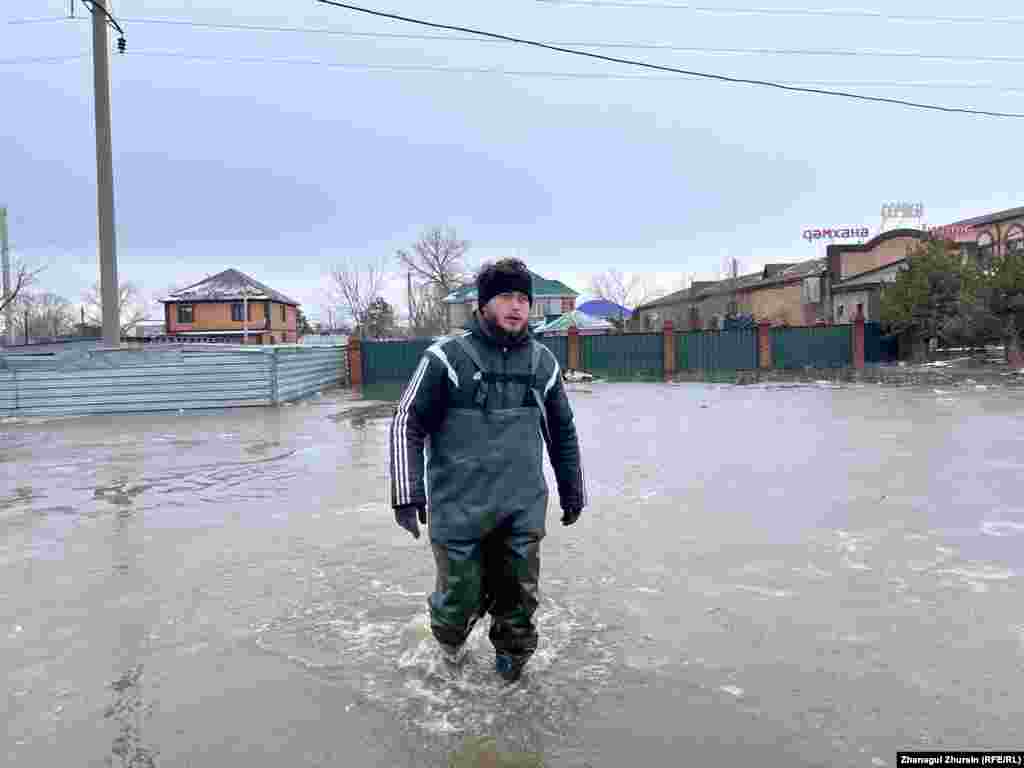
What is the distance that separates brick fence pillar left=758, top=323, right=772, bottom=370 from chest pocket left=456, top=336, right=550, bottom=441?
27176 mm

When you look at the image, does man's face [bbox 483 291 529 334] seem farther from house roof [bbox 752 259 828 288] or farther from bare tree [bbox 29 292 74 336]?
bare tree [bbox 29 292 74 336]

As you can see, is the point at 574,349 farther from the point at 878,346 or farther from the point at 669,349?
the point at 878,346

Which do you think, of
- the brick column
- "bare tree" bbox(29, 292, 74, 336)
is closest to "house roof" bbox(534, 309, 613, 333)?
the brick column

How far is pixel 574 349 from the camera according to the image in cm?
2920

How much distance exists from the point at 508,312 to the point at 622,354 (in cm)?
2650

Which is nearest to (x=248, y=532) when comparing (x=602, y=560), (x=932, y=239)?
(x=602, y=560)

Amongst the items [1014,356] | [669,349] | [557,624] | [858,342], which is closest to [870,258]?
[858,342]

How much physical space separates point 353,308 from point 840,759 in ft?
203

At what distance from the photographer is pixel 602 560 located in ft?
16.1

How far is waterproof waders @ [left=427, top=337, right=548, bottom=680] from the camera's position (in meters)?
3.12

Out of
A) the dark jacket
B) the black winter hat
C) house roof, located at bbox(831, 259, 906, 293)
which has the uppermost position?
house roof, located at bbox(831, 259, 906, 293)

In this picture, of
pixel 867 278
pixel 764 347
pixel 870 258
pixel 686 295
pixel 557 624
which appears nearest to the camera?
pixel 557 624

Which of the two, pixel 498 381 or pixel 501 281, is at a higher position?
pixel 501 281

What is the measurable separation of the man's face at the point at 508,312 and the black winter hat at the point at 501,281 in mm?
21
